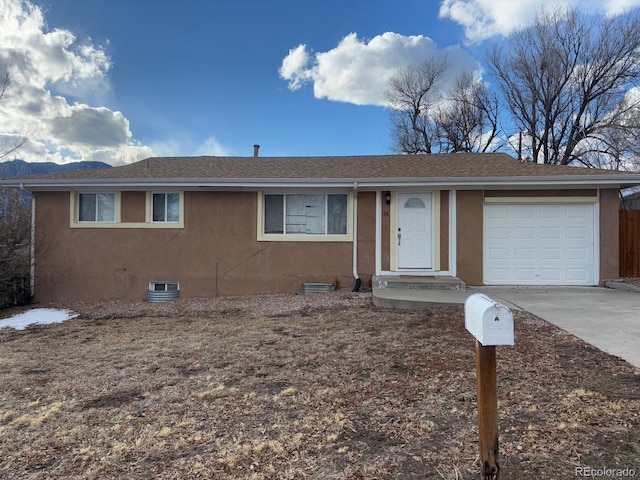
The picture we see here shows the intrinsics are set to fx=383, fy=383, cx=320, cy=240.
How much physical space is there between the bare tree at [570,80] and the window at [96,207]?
20.1 meters

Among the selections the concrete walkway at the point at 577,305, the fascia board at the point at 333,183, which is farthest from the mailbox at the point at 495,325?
the fascia board at the point at 333,183

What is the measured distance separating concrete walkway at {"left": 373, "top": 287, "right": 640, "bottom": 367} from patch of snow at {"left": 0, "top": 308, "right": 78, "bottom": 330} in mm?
6397

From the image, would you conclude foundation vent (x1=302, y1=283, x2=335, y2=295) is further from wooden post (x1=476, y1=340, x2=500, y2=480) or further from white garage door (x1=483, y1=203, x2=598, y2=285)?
wooden post (x1=476, y1=340, x2=500, y2=480)

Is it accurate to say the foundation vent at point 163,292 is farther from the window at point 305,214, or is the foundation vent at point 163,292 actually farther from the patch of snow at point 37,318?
the window at point 305,214

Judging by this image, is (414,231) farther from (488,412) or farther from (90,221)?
(90,221)

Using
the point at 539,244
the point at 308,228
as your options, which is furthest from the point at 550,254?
the point at 308,228

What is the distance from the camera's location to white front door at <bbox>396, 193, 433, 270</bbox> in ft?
30.1

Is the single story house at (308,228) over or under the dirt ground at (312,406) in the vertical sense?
over

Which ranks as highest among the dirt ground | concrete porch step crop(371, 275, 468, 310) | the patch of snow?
concrete porch step crop(371, 275, 468, 310)

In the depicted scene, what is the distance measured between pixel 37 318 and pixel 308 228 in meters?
6.05

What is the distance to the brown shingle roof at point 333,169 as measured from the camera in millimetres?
8938

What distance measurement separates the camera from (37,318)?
7.83 metres

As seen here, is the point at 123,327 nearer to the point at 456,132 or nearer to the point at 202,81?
the point at 202,81

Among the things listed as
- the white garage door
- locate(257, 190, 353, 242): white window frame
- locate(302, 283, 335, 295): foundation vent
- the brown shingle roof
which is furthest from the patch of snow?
the white garage door
